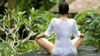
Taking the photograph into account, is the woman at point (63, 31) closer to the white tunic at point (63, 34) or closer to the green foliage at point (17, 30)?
the white tunic at point (63, 34)

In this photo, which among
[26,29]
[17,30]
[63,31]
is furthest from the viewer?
[26,29]

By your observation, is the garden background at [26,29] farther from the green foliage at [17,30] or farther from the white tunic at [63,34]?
the white tunic at [63,34]

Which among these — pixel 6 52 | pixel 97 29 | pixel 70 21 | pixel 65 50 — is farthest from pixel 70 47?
pixel 97 29

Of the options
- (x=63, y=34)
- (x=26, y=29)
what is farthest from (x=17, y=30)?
(x=63, y=34)

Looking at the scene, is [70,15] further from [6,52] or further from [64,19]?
[64,19]

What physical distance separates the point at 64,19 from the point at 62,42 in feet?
1.48

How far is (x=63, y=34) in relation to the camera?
278 cm

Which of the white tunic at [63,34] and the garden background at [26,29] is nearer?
the white tunic at [63,34]

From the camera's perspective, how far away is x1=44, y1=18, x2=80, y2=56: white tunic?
2.76m

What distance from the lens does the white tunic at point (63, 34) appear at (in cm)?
276

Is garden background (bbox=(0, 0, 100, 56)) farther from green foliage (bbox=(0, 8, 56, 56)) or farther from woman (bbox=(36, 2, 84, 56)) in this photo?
woman (bbox=(36, 2, 84, 56))

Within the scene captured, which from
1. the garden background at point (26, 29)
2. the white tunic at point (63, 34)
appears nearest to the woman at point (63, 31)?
the white tunic at point (63, 34)

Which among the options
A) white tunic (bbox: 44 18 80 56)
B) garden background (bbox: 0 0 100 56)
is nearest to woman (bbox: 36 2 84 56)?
white tunic (bbox: 44 18 80 56)

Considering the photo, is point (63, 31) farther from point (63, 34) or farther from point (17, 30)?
point (17, 30)
